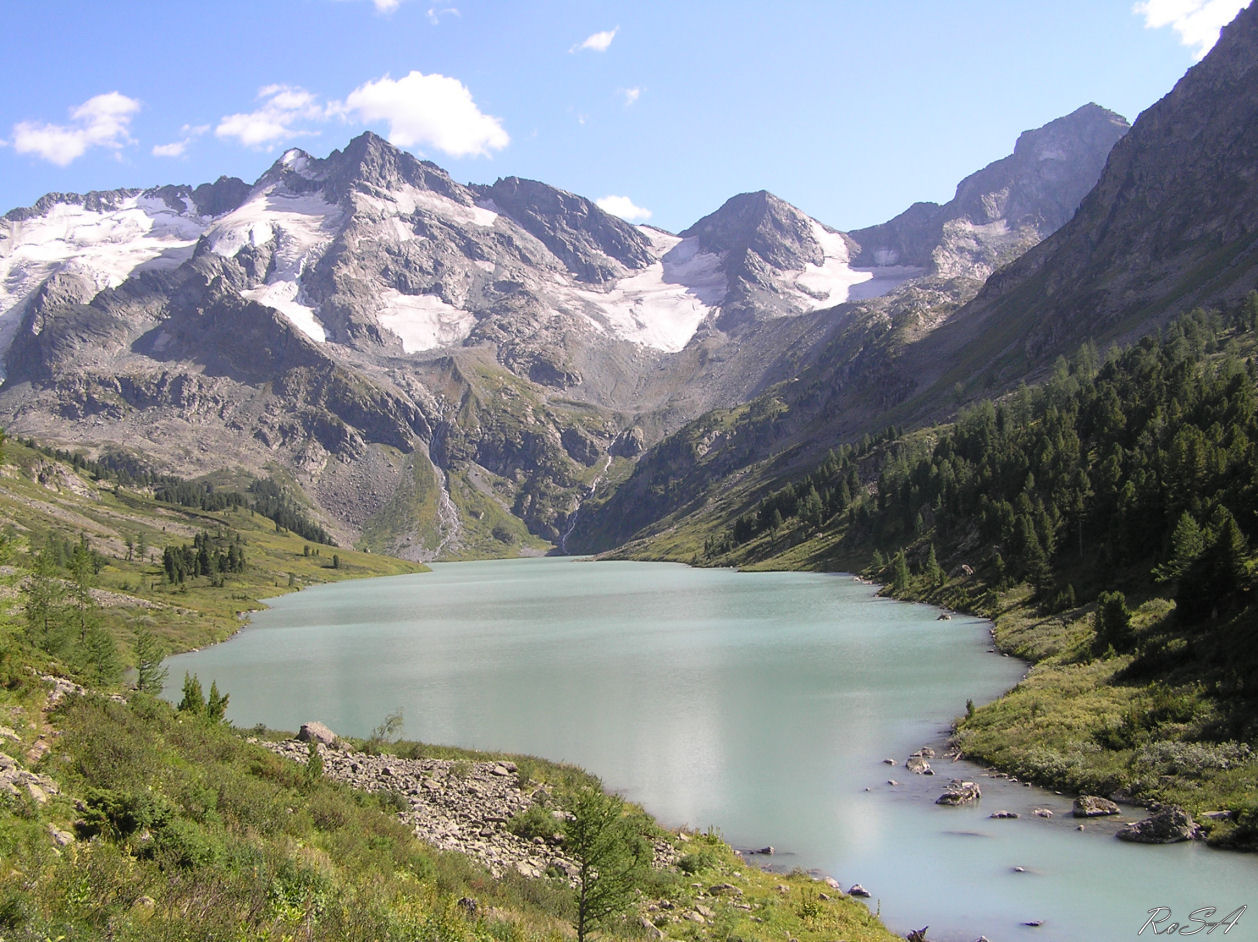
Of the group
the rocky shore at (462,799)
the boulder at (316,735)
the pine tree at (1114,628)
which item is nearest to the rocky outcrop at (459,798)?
the rocky shore at (462,799)

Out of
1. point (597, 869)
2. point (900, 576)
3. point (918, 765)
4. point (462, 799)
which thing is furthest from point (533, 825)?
point (900, 576)

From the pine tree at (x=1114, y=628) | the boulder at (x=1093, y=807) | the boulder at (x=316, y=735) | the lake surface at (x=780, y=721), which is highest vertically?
the pine tree at (x=1114, y=628)

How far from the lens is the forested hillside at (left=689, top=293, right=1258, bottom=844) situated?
32656 mm

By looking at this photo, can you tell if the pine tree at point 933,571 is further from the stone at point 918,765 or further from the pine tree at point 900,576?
the stone at point 918,765

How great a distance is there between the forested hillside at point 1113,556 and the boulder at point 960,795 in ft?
11.3

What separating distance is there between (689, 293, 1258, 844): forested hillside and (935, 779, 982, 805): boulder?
3430mm

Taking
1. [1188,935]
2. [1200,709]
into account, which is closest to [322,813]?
[1188,935]

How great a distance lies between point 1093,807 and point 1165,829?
10.8ft

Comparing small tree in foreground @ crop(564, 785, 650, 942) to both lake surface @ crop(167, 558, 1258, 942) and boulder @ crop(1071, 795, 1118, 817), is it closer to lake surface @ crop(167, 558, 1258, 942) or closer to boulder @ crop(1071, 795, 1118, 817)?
lake surface @ crop(167, 558, 1258, 942)

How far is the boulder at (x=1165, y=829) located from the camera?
2600cm

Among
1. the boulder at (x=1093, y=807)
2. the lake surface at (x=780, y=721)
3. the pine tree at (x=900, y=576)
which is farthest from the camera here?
the pine tree at (x=900, y=576)

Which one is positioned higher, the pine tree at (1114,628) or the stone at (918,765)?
the pine tree at (1114,628)

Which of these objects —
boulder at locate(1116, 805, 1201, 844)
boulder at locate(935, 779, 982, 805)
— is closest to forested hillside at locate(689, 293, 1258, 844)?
boulder at locate(1116, 805, 1201, 844)

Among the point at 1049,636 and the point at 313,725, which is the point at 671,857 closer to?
the point at 313,725
